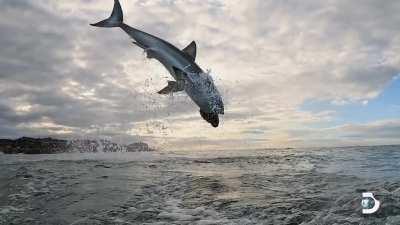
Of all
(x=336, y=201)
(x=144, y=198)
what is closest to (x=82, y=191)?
(x=144, y=198)

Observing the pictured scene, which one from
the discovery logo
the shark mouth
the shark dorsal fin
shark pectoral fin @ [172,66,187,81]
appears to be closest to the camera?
the discovery logo

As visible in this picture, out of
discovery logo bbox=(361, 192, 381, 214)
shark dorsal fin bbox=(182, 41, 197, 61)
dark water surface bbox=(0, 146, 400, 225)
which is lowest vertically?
dark water surface bbox=(0, 146, 400, 225)

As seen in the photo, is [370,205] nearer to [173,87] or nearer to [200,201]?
[200,201]

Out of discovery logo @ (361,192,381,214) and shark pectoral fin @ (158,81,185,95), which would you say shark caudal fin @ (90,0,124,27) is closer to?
shark pectoral fin @ (158,81,185,95)

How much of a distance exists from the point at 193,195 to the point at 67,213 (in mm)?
4193

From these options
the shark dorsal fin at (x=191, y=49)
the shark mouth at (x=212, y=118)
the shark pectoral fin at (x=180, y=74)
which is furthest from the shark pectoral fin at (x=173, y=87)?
the shark dorsal fin at (x=191, y=49)

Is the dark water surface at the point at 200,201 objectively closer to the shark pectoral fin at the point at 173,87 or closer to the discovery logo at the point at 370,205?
the discovery logo at the point at 370,205

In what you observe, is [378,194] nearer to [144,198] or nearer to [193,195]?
[193,195]

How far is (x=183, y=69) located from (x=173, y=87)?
550 mm

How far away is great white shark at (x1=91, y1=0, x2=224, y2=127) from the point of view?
923cm

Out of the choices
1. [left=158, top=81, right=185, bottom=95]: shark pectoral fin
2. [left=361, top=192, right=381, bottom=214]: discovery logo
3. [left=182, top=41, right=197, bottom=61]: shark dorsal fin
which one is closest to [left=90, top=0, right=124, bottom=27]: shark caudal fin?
[left=182, top=41, right=197, bottom=61]: shark dorsal fin

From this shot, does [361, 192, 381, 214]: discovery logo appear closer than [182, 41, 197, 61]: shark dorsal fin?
Yes

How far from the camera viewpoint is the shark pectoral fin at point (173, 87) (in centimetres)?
973

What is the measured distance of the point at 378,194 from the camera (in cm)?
1045
